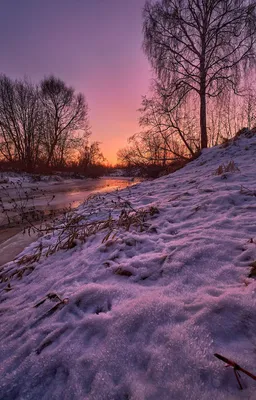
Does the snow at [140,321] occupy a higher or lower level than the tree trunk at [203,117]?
lower

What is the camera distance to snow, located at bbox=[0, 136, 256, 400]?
2.28 feet

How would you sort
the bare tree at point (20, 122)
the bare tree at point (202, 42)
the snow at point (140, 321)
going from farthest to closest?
1. the bare tree at point (20, 122)
2. the bare tree at point (202, 42)
3. the snow at point (140, 321)

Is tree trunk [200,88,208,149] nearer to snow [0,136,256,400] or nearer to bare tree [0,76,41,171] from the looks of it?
snow [0,136,256,400]

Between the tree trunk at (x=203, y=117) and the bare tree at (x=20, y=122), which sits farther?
the bare tree at (x=20, y=122)

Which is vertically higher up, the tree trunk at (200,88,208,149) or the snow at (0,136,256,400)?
the tree trunk at (200,88,208,149)

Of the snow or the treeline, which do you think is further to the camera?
the treeline

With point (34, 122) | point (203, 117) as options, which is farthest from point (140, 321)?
point (34, 122)

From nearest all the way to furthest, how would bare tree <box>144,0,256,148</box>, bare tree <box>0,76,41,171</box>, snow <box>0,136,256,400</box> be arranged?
1. snow <box>0,136,256,400</box>
2. bare tree <box>144,0,256,148</box>
3. bare tree <box>0,76,41,171</box>

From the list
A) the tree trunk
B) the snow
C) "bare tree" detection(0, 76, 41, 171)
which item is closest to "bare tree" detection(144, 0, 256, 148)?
the tree trunk

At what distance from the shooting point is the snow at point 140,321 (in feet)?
2.28

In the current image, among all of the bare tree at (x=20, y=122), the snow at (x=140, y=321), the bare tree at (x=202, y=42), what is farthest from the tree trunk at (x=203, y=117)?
the bare tree at (x=20, y=122)

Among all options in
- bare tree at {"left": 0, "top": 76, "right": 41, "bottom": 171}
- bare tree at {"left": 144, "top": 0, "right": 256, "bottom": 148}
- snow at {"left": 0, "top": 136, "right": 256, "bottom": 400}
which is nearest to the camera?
snow at {"left": 0, "top": 136, "right": 256, "bottom": 400}

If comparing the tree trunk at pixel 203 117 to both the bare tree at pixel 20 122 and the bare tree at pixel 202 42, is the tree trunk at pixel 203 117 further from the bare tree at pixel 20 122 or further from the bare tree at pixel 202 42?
the bare tree at pixel 20 122

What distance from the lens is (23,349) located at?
0.99 m
